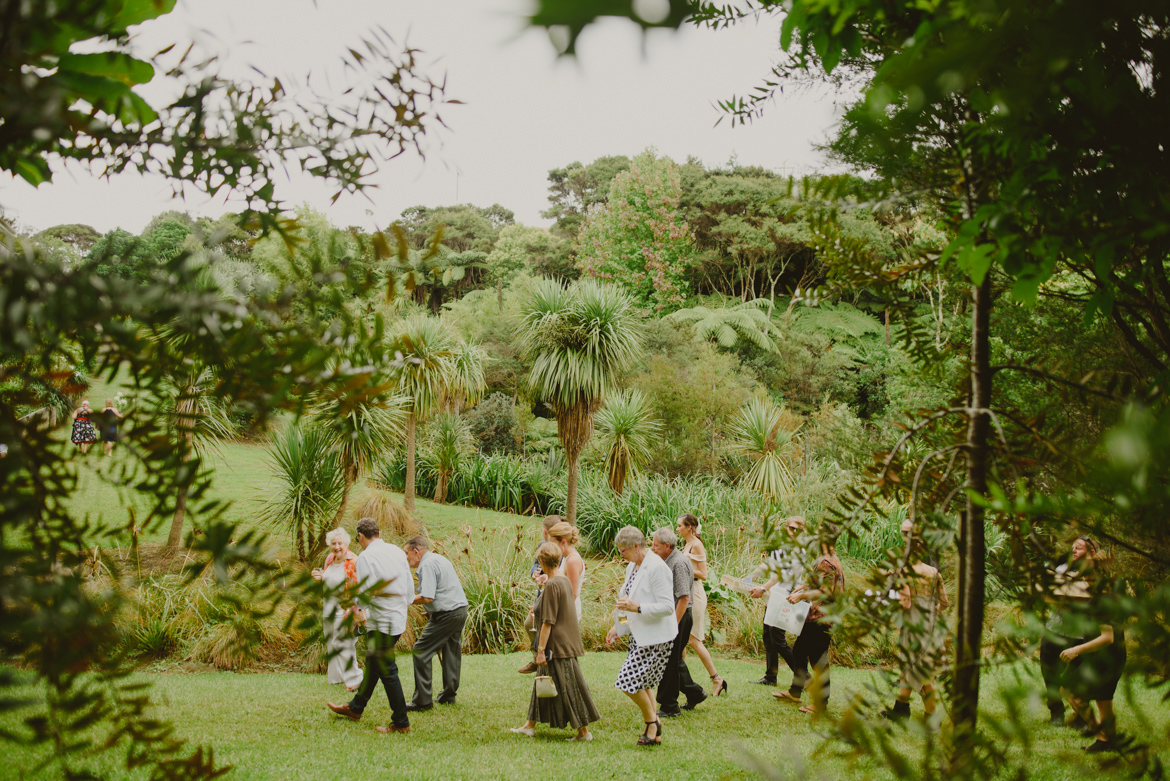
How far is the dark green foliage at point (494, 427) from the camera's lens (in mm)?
21203

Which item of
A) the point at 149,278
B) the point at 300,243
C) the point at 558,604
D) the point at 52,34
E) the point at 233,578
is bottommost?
the point at 558,604

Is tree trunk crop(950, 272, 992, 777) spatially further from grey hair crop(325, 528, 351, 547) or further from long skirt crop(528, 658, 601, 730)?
grey hair crop(325, 528, 351, 547)

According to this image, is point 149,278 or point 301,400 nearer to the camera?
point 149,278

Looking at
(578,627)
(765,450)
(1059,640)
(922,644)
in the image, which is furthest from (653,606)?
(765,450)

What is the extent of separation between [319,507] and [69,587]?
11025mm

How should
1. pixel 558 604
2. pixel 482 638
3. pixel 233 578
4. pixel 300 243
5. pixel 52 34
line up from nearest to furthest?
pixel 52 34 → pixel 233 578 → pixel 300 243 → pixel 558 604 → pixel 482 638

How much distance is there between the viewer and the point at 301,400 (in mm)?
1107

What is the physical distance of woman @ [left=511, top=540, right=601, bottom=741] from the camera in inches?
246

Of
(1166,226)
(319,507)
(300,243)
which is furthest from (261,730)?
(1166,226)

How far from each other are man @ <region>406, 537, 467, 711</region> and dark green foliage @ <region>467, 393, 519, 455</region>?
533 inches

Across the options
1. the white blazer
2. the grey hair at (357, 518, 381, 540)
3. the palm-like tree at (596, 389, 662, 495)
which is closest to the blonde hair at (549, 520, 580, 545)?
the white blazer

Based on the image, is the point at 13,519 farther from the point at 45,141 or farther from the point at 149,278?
the point at 45,141

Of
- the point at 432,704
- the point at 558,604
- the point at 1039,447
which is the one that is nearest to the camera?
the point at 1039,447

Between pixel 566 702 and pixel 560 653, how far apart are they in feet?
1.43
